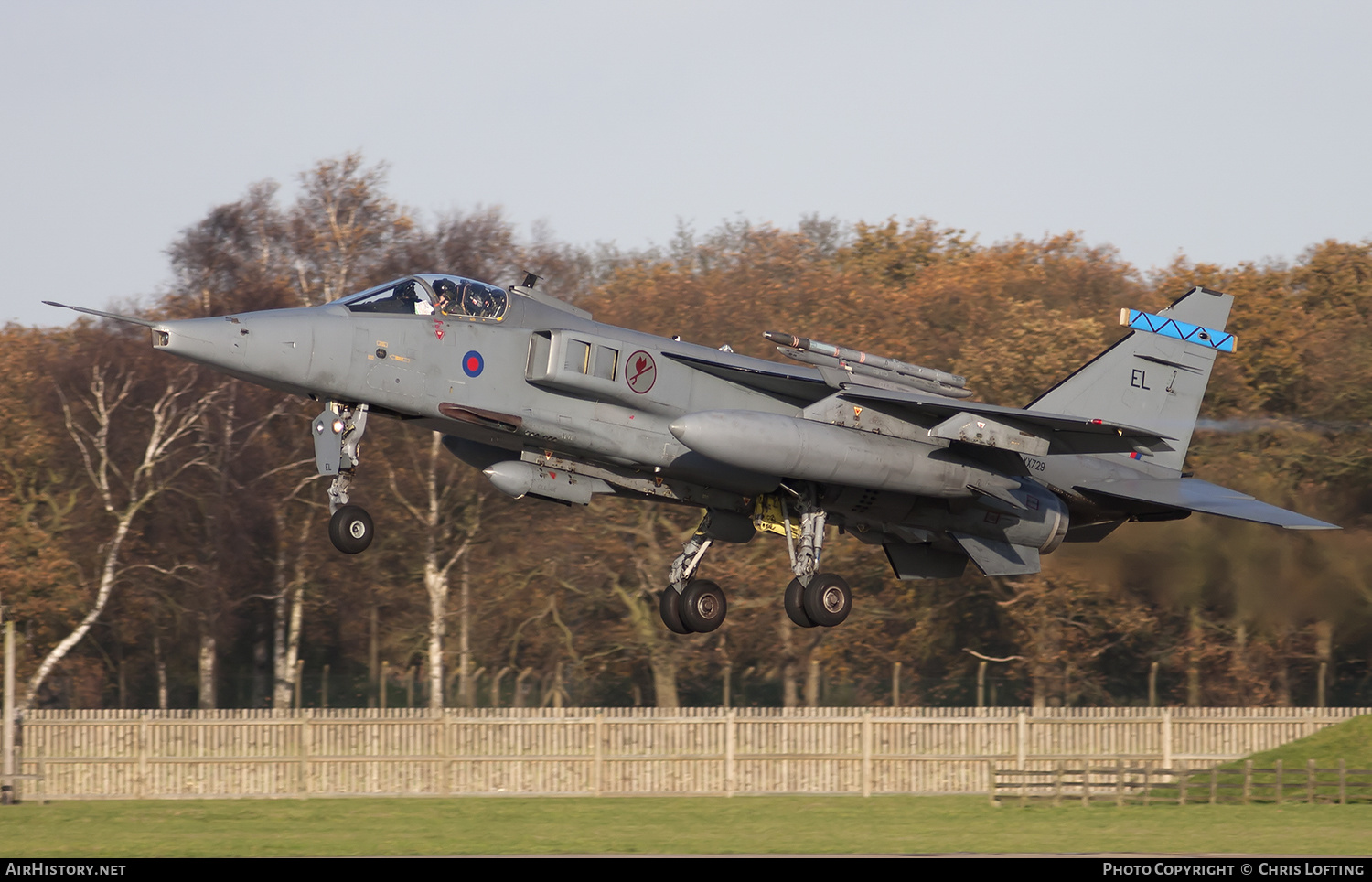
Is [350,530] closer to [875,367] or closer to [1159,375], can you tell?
[875,367]

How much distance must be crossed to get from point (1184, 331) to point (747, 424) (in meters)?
8.73

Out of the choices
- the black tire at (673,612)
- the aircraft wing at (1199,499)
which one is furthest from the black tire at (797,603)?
the aircraft wing at (1199,499)

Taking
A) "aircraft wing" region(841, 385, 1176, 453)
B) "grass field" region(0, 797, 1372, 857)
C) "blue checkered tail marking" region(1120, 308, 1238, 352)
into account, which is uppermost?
"blue checkered tail marking" region(1120, 308, 1238, 352)

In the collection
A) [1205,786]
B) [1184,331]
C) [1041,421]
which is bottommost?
[1205,786]

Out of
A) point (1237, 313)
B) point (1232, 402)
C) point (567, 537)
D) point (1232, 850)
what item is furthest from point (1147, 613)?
point (1232, 850)

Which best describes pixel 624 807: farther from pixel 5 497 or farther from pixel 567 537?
pixel 5 497

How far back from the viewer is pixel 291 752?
3089 cm

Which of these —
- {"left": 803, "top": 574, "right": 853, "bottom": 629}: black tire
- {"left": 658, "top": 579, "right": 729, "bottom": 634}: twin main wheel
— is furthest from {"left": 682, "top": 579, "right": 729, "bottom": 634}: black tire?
{"left": 803, "top": 574, "right": 853, "bottom": 629}: black tire

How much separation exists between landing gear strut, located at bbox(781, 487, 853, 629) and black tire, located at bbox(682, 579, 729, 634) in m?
1.06

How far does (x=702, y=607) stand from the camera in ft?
72.3

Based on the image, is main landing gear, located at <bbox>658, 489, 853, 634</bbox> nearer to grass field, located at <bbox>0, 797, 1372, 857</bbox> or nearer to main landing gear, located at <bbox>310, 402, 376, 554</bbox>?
grass field, located at <bbox>0, 797, 1372, 857</bbox>

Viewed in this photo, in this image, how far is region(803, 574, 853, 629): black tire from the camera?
70.1 ft

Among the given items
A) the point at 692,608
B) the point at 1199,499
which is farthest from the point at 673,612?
the point at 1199,499
